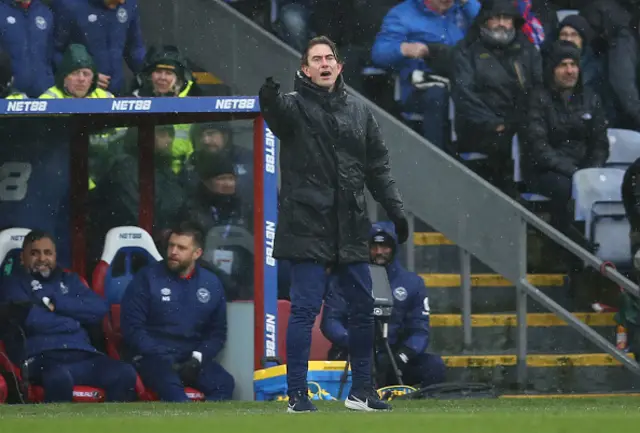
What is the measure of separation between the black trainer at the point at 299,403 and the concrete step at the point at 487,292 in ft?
15.0

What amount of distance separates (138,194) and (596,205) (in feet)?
12.1

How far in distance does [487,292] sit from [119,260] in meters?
3.09

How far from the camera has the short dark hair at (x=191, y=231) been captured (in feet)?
39.0

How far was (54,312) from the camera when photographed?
1167 centimetres

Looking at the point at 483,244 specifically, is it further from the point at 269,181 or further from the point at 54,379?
the point at 54,379

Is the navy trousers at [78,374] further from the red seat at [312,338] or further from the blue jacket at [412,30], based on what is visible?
the blue jacket at [412,30]

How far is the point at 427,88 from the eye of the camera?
558 inches

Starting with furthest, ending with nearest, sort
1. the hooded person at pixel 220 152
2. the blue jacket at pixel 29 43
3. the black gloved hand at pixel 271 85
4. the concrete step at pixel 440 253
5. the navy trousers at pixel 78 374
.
Result: 1. the concrete step at pixel 440 253
2. the blue jacket at pixel 29 43
3. the hooded person at pixel 220 152
4. the navy trousers at pixel 78 374
5. the black gloved hand at pixel 271 85

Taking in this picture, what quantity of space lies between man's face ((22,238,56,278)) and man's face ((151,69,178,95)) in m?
1.87

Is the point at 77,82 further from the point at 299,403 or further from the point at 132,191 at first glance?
the point at 299,403

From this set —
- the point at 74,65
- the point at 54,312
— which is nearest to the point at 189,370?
the point at 54,312

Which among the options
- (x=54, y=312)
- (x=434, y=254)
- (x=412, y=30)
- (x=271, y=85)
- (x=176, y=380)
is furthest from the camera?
(x=412, y=30)

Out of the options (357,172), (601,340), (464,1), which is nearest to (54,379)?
(357,172)

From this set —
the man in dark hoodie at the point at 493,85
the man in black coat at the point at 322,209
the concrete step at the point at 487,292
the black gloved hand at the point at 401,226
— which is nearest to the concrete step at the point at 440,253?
the concrete step at the point at 487,292
